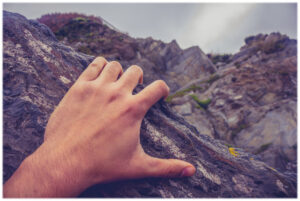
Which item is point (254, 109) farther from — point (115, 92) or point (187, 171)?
point (115, 92)

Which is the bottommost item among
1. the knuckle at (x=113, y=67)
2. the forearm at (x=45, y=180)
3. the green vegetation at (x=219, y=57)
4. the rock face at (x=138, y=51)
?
the forearm at (x=45, y=180)

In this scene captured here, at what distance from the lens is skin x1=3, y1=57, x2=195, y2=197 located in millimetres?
1994

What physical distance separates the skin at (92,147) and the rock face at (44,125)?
0.23 meters

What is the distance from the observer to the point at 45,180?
6.38 ft

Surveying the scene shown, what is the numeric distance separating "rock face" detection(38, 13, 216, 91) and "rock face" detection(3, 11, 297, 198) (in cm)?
1385

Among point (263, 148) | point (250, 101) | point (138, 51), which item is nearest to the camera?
point (263, 148)

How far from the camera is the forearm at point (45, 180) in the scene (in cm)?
192

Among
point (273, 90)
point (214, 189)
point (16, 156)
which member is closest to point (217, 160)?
point (214, 189)

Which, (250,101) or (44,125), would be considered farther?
(250,101)

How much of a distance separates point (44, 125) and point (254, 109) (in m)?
10.1

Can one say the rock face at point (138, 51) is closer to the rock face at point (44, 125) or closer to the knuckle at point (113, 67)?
the rock face at point (44, 125)

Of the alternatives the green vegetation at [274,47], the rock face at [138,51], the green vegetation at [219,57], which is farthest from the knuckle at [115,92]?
the green vegetation at [219,57]

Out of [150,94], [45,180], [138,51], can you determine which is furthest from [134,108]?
[138,51]

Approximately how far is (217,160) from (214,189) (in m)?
0.63
